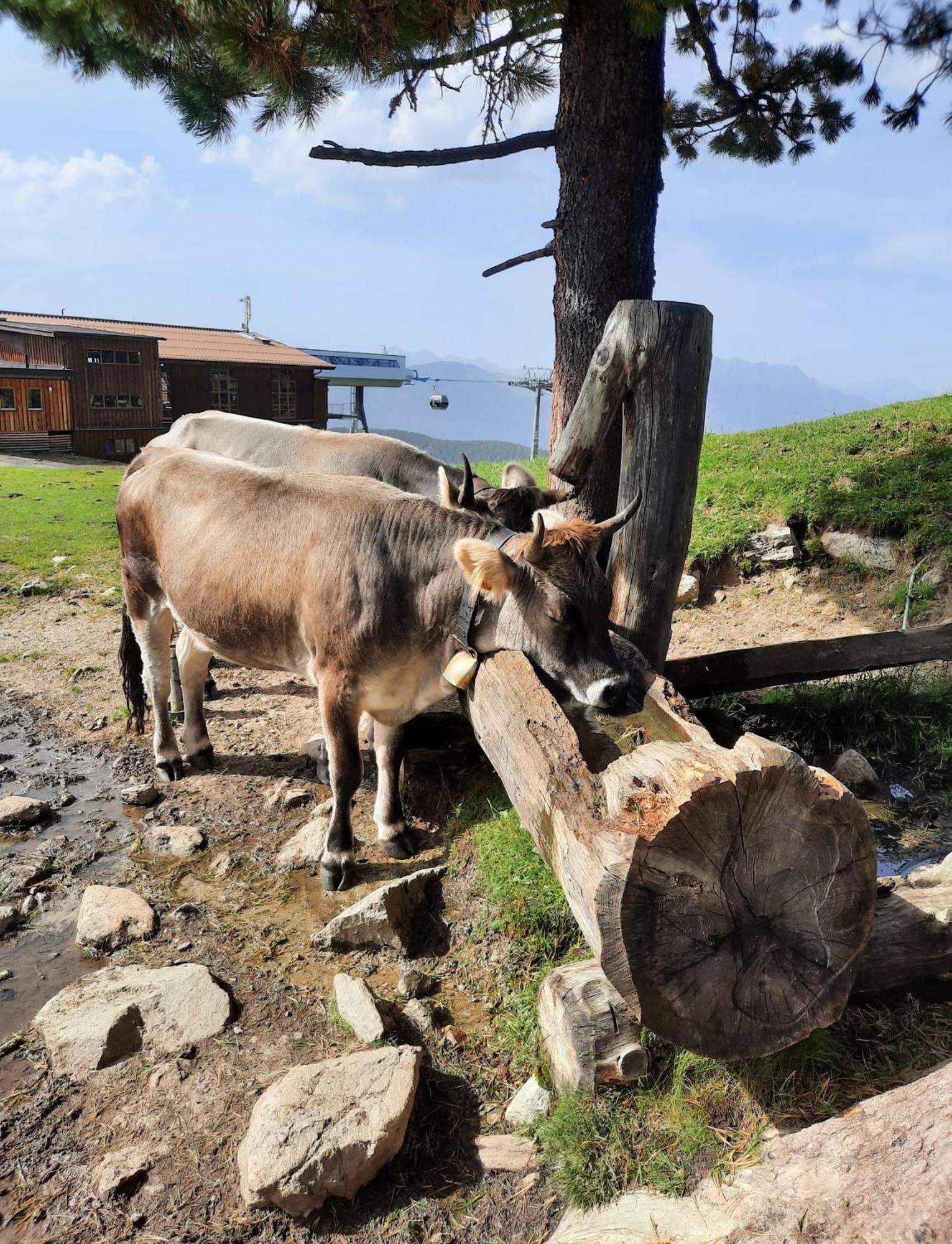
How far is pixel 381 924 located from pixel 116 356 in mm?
26766

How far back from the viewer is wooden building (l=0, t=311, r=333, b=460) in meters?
25.5

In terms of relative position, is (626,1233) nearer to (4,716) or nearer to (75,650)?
(4,716)

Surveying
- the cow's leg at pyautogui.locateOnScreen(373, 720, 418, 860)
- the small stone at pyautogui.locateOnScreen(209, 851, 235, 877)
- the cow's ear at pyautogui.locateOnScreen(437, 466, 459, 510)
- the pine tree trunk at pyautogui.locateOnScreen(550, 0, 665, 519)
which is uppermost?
the pine tree trunk at pyautogui.locateOnScreen(550, 0, 665, 519)

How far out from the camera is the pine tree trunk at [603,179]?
19.5 feet

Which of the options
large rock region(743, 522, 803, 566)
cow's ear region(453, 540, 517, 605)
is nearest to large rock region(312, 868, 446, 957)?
cow's ear region(453, 540, 517, 605)

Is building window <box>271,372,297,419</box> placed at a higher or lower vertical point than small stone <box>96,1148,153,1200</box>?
higher

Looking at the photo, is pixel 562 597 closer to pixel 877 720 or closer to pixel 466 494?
pixel 466 494

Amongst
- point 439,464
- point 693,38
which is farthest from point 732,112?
point 439,464

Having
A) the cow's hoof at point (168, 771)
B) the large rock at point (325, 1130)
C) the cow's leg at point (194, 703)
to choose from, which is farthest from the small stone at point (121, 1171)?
the cow's leg at point (194, 703)

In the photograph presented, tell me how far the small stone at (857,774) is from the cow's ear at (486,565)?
2.34m

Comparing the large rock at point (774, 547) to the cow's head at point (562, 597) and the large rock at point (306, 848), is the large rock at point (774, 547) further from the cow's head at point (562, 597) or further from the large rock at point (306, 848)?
the large rock at point (306, 848)

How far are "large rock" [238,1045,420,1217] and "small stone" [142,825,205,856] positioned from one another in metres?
2.28

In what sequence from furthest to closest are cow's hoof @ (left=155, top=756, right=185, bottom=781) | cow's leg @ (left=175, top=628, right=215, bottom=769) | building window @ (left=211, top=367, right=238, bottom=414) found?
building window @ (left=211, top=367, right=238, bottom=414)
cow's leg @ (left=175, top=628, right=215, bottom=769)
cow's hoof @ (left=155, top=756, right=185, bottom=781)

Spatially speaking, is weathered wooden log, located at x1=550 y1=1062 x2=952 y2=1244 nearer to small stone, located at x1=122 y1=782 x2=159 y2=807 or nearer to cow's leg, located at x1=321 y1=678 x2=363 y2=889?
cow's leg, located at x1=321 y1=678 x2=363 y2=889
